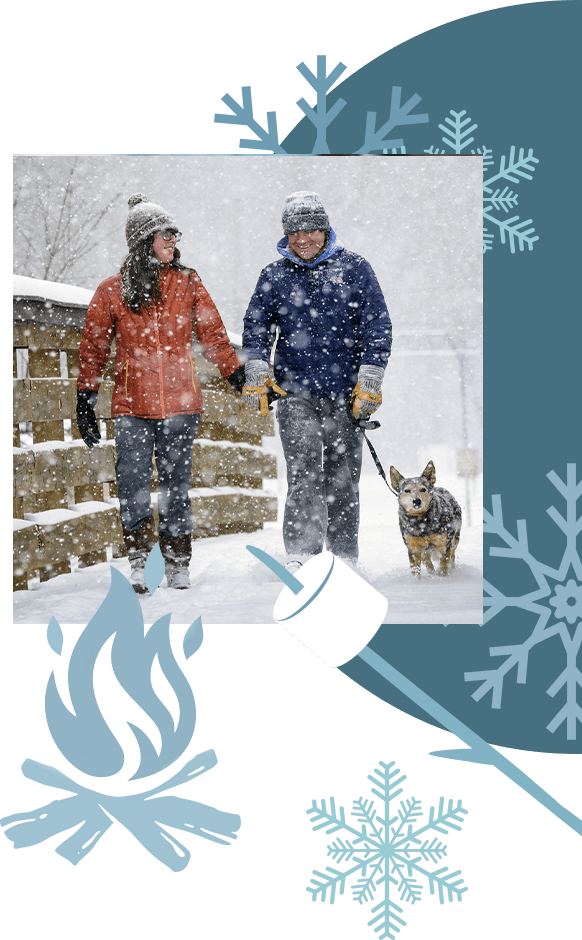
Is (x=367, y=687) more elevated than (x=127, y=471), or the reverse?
(x=127, y=471)

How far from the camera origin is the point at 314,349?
8.75ft

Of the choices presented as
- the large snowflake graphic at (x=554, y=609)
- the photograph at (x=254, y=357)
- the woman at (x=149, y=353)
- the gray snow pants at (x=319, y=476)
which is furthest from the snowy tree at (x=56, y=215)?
the large snowflake graphic at (x=554, y=609)

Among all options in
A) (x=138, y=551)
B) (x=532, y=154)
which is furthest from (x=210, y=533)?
(x=532, y=154)

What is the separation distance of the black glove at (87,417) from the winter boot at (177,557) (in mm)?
426

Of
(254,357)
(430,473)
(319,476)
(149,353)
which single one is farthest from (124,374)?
(430,473)

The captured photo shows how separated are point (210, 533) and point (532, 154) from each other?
1729 millimetres

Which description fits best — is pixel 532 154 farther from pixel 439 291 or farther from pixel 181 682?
pixel 181 682

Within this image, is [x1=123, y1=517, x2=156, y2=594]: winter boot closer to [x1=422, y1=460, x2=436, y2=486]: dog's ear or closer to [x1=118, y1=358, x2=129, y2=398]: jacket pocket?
[x1=118, y1=358, x2=129, y2=398]: jacket pocket

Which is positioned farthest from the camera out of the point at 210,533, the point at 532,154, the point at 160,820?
the point at 210,533

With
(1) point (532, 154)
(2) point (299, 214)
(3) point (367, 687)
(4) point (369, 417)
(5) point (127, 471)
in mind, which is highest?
(1) point (532, 154)

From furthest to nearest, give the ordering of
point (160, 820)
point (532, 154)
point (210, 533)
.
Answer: point (210, 533)
point (532, 154)
point (160, 820)

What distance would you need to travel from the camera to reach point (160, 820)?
216 cm

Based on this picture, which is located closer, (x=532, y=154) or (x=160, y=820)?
(x=160, y=820)

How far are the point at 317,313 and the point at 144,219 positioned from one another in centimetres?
68
